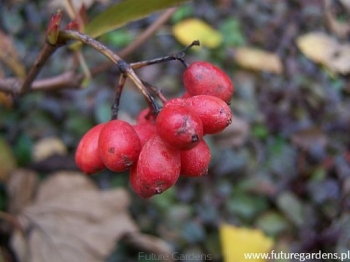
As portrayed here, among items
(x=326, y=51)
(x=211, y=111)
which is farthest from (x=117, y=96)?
(x=326, y=51)

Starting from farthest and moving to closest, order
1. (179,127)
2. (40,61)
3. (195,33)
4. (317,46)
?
(317,46), (195,33), (40,61), (179,127)

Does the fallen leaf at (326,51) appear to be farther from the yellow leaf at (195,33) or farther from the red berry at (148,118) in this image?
the red berry at (148,118)

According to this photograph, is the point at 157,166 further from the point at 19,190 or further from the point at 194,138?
the point at 19,190

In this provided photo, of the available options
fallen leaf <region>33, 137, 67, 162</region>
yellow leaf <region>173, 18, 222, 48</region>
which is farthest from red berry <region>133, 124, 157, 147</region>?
yellow leaf <region>173, 18, 222, 48</region>

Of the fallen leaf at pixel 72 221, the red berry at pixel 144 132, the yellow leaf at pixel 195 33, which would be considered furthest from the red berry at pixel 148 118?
the yellow leaf at pixel 195 33

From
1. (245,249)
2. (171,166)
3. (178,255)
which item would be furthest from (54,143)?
(171,166)
